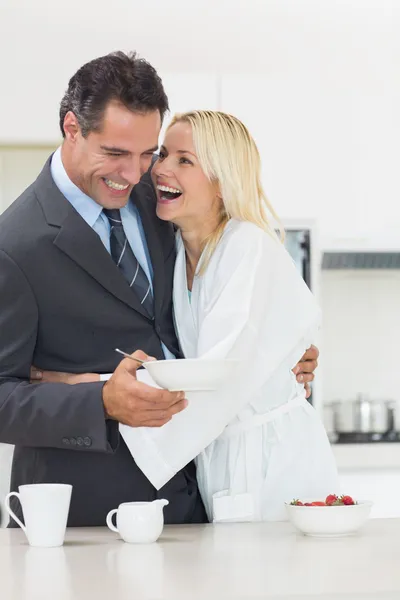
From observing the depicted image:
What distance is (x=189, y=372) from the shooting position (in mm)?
1642

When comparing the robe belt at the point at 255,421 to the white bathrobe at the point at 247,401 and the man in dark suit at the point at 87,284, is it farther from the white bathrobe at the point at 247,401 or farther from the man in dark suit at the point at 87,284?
the man in dark suit at the point at 87,284

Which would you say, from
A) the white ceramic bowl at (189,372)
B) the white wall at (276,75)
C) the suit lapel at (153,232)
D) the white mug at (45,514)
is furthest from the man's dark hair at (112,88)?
the white wall at (276,75)

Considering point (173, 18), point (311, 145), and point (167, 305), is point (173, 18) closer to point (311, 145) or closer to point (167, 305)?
point (311, 145)

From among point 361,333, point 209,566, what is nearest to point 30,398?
point 209,566

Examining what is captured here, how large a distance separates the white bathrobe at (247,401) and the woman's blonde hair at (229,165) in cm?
4

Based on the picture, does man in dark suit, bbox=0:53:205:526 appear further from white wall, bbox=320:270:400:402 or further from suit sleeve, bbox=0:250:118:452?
white wall, bbox=320:270:400:402

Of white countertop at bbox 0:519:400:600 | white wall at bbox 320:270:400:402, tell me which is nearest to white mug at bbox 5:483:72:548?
white countertop at bbox 0:519:400:600

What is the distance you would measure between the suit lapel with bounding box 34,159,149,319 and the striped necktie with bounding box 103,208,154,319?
61 millimetres

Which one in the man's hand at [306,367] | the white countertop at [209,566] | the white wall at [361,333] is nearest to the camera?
the white countertop at [209,566]

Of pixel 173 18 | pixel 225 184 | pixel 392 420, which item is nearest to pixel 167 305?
pixel 225 184

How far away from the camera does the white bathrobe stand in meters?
1.99

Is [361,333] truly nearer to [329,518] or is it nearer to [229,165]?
[229,165]

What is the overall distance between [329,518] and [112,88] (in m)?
1.06

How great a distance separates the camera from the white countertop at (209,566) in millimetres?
1294
